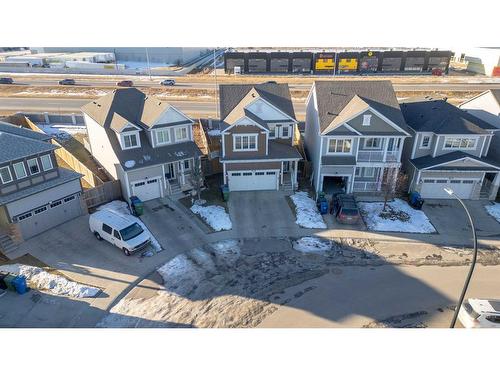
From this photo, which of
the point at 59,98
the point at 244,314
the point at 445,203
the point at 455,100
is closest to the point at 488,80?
the point at 455,100

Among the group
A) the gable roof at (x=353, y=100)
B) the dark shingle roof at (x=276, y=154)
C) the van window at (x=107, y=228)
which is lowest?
the van window at (x=107, y=228)

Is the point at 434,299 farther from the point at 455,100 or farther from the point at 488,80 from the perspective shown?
the point at 488,80

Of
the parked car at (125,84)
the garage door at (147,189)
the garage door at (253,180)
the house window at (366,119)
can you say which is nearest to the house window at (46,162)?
the garage door at (147,189)

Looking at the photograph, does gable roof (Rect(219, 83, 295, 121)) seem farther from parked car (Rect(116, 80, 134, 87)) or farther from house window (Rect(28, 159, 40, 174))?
parked car (Rect(116, 80, 134, 87))

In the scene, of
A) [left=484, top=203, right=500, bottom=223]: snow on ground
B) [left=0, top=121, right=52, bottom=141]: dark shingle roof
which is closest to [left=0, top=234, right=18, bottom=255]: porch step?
[left=0, top=121, right=52, bottom=141]: dark shingle roof

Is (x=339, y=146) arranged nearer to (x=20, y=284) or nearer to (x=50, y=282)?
(x=50, y=282)

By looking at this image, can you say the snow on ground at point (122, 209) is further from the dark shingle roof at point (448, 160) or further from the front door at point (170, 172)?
the dark shingle roof at point (448, 160)
